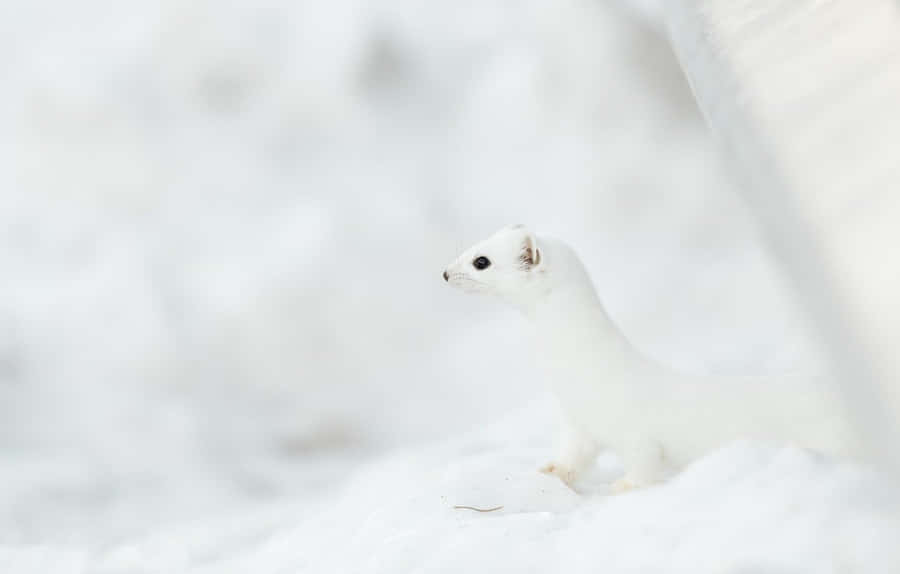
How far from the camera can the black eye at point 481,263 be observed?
0.97 m

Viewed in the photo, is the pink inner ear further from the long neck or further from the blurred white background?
the blurred white background

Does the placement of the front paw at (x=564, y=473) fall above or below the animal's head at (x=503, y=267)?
below

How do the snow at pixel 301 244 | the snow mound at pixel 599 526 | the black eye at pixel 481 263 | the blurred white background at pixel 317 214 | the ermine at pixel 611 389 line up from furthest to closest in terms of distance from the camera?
the blurred white background at pixel 317 214 → the snow at pixel 301 244 → the black eye at pixel 481 263 → the ermine at pixel 611 389 → the snow mound at pixel 599 526

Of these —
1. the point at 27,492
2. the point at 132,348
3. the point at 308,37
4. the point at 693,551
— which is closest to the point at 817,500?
the point at 693,551

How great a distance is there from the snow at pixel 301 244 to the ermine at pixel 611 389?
14.3 inches

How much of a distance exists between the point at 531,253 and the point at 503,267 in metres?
0.03

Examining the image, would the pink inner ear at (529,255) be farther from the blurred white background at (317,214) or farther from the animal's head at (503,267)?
the blurred white background at (317,214)

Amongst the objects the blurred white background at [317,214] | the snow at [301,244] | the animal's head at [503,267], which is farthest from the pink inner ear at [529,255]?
the blurred white background at [317,214]

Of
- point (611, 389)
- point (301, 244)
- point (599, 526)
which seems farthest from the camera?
point (301, 244)

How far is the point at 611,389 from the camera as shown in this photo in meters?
0.90

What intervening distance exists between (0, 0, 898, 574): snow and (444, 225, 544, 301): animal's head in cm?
37

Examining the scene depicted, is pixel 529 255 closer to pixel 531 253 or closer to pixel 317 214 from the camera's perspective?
pixel 531 253

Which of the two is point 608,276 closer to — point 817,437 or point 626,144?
point 626,144

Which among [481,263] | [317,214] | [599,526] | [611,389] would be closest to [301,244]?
[317,214]
